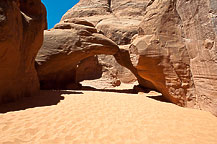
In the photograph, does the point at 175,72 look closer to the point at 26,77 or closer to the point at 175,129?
the point at 175,129

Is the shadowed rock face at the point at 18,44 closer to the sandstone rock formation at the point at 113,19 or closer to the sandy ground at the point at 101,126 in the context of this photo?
the sandy ground at the point at 101,126

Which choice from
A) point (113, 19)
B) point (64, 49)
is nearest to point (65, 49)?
point (64, 49)

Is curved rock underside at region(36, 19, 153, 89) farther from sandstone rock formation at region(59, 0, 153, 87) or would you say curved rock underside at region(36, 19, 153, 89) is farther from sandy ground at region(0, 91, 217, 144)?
sandy ground at region(0, 91, 217, 144)

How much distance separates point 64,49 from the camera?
7.54 m

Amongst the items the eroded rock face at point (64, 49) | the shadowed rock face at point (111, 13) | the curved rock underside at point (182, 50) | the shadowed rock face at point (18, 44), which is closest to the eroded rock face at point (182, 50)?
the curved rock underside at point (182, 50)

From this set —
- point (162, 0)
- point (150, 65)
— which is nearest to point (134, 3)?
point (162, 0)

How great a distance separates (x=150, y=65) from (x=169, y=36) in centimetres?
121

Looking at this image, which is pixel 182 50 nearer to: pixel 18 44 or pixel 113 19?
pixel 18 44

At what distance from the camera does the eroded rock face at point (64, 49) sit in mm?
7353

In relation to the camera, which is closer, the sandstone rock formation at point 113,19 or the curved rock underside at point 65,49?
the curved rock underside at point 65,49

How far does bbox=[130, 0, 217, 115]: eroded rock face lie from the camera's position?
346 centimetres

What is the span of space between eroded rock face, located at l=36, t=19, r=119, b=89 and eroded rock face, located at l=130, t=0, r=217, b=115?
3273 millimetres

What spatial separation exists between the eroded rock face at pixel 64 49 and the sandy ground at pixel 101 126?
4.33 meters

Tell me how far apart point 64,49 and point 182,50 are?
5.81 metres
